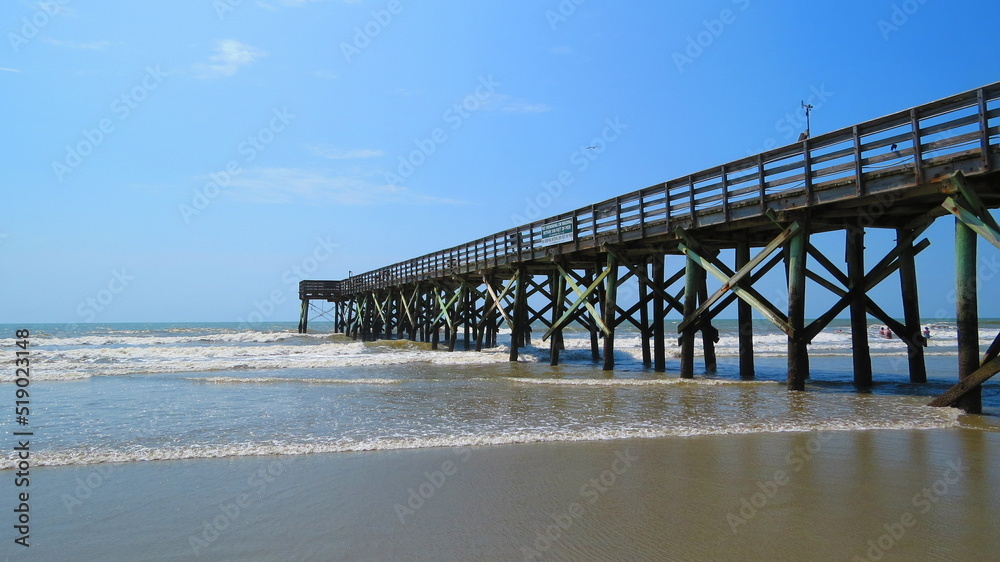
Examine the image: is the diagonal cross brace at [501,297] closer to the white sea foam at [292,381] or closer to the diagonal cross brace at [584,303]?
the diagonal cross brace at [584,303]

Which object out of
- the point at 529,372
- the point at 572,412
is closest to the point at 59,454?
the point at 572,412

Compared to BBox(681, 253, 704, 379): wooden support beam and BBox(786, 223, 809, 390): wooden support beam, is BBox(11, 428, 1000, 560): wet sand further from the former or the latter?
BBox(681, 253, 704, 379): wooden support beam

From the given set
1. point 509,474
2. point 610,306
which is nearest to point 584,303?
point 610,306

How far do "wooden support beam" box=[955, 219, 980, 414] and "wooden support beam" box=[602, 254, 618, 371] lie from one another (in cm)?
851

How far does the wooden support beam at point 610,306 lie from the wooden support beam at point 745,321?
3465 millimetres

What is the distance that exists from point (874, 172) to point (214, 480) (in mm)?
9867

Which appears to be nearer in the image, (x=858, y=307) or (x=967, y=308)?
(x=967, y=308)

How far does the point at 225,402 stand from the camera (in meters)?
10.5

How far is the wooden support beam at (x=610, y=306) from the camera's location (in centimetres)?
1616

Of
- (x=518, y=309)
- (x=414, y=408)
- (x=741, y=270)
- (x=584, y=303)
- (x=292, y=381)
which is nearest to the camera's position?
(x=414, y=408)

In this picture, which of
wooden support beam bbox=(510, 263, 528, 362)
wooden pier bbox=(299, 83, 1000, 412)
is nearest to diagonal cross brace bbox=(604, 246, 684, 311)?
wooden pier bbox=(299, 83, 1000, 412)

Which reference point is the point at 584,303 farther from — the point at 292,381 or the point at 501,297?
the point at 292,381

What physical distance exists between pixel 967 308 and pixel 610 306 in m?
8.77

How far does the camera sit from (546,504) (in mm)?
4777
